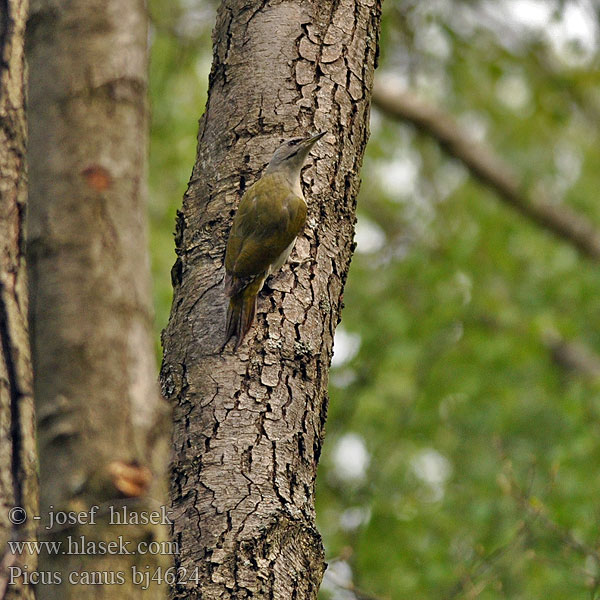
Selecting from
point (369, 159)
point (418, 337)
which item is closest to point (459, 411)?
point (418, 337)

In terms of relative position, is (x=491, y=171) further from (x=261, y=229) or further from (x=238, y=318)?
(x=238, y=318)

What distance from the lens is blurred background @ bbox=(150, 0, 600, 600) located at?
7688 mm

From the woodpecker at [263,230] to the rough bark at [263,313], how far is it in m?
0.05

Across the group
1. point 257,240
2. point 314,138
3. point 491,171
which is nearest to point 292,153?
point 314,138

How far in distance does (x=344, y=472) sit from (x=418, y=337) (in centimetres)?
184

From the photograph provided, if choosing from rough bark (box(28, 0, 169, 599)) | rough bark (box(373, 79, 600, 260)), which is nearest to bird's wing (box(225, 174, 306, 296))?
rough bark (box(28, 0, 169, 599))

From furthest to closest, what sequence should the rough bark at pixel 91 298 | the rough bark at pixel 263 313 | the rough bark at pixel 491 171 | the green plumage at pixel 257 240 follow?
the rough bark at pixel 491 171
the green plumage at pixel 257 240
the rough bark at pixel 263 313
the rough bark at pixel 91 298

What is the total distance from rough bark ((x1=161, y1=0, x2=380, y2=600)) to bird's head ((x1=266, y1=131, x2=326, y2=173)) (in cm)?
4

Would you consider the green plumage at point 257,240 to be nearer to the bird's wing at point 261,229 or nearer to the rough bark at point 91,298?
the bird's wing at point 261,229

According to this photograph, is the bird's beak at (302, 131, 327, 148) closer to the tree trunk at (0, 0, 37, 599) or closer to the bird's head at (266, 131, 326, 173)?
the bird's head at (266, 131, 326, 173)

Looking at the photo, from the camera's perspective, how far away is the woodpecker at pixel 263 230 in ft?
10.8

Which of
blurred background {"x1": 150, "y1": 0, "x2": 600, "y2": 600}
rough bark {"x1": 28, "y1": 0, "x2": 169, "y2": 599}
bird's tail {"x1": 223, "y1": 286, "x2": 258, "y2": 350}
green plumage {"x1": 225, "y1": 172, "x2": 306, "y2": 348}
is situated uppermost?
blurred background {"x1": 150, "y1": 0, "x2": 600, "y2": 600}

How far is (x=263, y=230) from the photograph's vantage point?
4152mm

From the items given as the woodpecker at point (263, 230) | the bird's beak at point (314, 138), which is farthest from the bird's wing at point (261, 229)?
the bird's beak at point (314, 138)
